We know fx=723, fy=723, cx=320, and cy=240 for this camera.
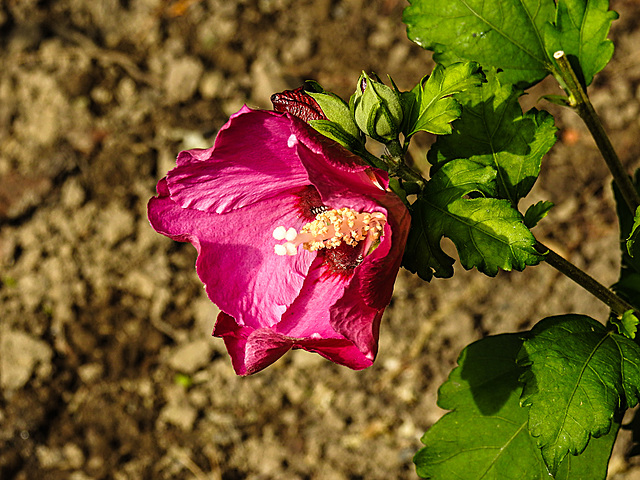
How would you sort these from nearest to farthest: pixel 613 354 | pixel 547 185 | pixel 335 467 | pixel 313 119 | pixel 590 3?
pixel 313 119, pixel 613 354, pixel 590 3, pixel 335 467, pixel 547 185

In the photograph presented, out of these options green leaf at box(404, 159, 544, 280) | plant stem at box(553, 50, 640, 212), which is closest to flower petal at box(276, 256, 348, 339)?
green leaf at box(404, 159, 544, 280)

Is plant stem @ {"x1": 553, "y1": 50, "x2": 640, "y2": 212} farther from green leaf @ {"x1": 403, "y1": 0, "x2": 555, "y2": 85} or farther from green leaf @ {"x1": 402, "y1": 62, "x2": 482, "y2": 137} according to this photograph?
green leaf @ {"x1": 402, "y1": 62, "x2": 482, "y2": 137}

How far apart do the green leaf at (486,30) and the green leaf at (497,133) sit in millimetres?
117

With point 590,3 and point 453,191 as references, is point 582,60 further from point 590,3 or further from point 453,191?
Answer: point 453,191

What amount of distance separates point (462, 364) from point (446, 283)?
125 centimetres

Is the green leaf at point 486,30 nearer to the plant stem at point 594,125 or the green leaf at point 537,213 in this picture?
the plant stem at point 594,125

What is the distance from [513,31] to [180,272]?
1798 mm

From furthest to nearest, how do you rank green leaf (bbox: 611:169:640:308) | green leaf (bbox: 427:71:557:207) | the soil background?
1. the soil background
2. green leaf (bbox: 611:169:640:308)
3. green leaf (bbox: 427:71:557:207)

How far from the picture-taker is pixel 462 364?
4.91 ft

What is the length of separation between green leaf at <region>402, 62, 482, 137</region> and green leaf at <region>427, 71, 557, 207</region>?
138 millimetres

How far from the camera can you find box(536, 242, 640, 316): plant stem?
119 cm

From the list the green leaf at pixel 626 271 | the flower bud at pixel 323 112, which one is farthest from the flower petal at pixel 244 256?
the green leaf at pixel 626 271

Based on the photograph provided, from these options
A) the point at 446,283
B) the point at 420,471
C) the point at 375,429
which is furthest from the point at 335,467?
the point at 420,471

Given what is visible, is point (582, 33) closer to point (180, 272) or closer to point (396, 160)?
point (396, 160)
